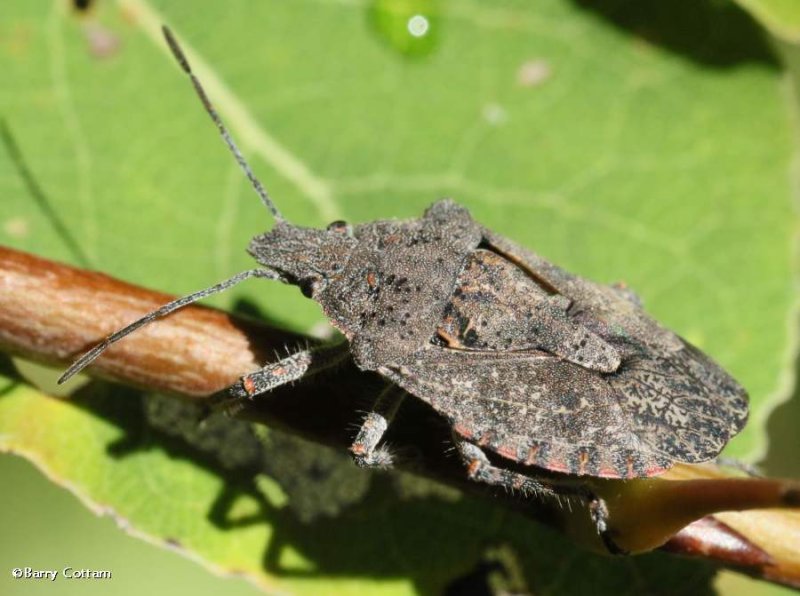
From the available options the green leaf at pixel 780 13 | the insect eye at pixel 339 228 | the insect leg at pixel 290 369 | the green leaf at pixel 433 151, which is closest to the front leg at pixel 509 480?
the insect leg at pixel 290 369

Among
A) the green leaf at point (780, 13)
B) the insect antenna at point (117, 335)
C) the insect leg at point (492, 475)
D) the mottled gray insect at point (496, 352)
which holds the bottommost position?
the insect antenna at point (117, 335)

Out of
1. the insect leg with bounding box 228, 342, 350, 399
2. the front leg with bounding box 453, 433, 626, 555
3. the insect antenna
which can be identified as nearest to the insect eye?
the insect leg with bounding box 228, 342, 350, 399

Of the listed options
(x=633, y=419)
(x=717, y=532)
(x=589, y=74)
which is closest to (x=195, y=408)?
(x=633, y=419)

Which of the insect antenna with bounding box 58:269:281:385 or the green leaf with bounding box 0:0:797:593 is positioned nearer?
the insect antenna with bounding box 58:269:281:385

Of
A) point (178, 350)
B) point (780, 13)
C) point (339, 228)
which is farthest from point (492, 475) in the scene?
point (780, 13)

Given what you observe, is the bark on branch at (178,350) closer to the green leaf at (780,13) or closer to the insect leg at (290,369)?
the insect leg at (290,369)

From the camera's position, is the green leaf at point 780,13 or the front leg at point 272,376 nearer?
the front leg at point 272,376

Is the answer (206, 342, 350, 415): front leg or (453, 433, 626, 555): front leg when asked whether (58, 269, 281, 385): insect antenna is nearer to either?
(206, 342, 350, 415): front leg
